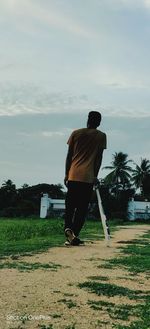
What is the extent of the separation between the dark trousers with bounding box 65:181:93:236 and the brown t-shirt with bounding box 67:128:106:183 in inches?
4.4

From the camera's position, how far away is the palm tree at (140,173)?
281ft

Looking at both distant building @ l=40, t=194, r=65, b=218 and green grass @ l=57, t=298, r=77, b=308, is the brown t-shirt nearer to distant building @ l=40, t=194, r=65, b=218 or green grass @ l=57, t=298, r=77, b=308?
green grass @ l=57, t=298, r=77, b=308

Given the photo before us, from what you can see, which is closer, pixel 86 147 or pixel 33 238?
pixel 86 147

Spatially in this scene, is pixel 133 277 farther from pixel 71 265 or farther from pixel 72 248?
pixel 72 248

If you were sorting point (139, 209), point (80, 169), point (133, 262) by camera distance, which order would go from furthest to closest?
point (139, 209) → point (80, 169) → point (133, 262)

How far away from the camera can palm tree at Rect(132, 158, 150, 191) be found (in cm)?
8572

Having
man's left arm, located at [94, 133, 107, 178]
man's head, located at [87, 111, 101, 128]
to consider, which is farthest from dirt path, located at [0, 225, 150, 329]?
man's head, located at [87, 111, 101, 128]

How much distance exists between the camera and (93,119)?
740 cm

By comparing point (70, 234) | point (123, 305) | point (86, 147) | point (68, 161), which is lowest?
point (123, 305)

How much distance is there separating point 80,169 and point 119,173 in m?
76.6

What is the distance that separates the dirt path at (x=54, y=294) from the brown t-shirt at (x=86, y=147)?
1643mm

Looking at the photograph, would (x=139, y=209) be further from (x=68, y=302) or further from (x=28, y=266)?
(x=68, y=302)

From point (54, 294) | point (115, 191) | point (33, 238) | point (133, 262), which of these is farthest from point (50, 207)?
point (54, 294)

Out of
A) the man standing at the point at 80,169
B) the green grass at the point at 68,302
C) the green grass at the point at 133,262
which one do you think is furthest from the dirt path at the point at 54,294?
the man standing at the point at 80,169
